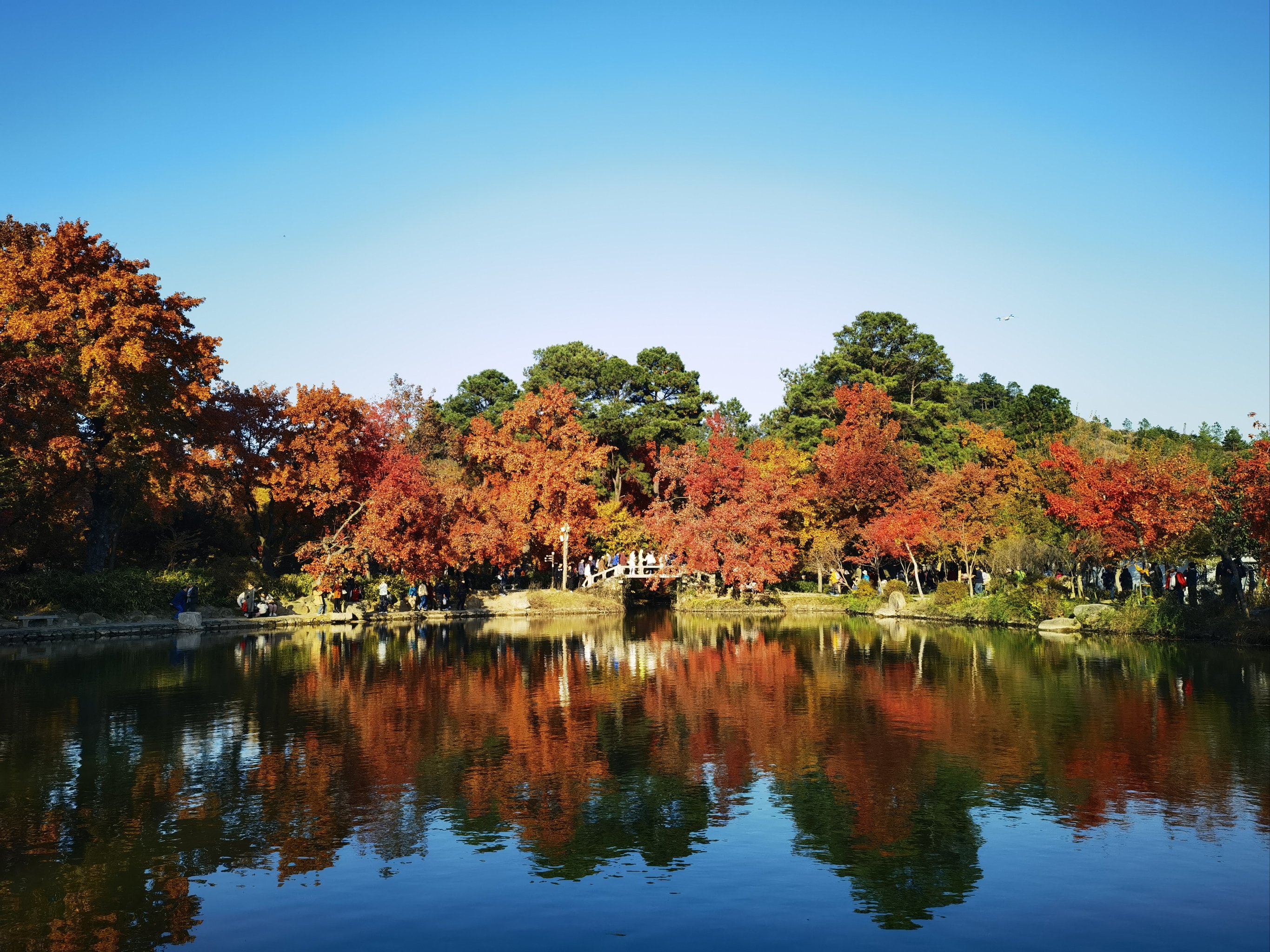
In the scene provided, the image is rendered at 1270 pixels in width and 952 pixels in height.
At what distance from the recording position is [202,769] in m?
14.7

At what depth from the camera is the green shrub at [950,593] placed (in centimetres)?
4450

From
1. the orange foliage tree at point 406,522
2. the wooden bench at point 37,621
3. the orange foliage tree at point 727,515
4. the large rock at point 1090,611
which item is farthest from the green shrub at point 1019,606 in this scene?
the wooden bench at point 37,621

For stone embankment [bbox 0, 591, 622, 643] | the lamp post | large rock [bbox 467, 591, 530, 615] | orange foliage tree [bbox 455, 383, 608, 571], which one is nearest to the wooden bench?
stone embankment [bbox 0, 591, 622, 643]

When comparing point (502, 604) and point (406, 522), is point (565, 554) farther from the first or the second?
point (406, 522)

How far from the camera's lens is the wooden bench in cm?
3466

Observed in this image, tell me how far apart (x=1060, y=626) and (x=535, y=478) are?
2647cm

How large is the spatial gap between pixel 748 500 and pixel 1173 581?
66.6 ft

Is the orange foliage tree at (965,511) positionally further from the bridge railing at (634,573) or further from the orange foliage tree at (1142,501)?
the bridge railing at (634,573)

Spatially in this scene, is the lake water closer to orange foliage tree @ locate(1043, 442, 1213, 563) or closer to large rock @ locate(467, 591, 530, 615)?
orange foliage tree @ locate(1043, 442, 1213, 563)

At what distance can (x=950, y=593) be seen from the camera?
44.8 m

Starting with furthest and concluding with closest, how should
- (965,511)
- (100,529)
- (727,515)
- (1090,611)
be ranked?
(727,515) → (965,511) → (100,529) → (1090,611)

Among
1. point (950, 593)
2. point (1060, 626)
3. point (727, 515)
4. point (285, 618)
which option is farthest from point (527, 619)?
point (1060, 626)

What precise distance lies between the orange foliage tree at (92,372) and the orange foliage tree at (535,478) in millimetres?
14940

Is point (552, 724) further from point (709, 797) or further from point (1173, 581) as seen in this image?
point (1173, 581)
